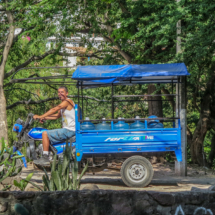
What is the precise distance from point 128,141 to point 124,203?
4.07m

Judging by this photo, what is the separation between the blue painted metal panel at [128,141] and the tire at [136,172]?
22 centimetres

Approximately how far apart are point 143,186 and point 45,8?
7263mm

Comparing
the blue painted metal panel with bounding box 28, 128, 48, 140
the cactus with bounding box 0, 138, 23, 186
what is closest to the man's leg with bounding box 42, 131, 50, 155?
the blue painted metal panel with bounding box 28, 128, 48, 140

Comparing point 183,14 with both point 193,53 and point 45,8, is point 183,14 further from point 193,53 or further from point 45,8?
point 45,8

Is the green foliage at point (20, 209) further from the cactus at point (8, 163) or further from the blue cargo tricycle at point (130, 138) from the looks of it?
the blue cargo tricycle at point (130, 138)

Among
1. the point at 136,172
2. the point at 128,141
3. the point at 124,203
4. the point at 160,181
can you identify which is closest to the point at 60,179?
the point at 124,203

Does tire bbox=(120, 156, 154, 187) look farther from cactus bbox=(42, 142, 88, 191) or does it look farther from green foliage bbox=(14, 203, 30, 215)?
green foliage bbox=(14, 203, 30, 215)

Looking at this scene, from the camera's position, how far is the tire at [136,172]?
8078 mm

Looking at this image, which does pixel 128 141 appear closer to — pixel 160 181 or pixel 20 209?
pixel 160 181

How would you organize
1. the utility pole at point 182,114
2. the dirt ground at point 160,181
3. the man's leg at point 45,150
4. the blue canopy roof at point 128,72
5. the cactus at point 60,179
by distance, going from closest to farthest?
1. the cactus at point 60,179
2. the blue canopy roof at point 128,72
3. the dirt ground at point 160,181
4. the man's leg at point 45,150
5. the utility pole at point 182,114

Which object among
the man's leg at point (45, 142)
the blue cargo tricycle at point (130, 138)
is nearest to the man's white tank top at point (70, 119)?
the blue cargo tricycle at point (130, 138)

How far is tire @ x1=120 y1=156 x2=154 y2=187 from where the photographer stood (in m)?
8.08

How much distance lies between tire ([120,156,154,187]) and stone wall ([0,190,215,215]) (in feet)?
13.3

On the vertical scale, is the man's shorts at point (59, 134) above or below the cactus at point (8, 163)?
above
